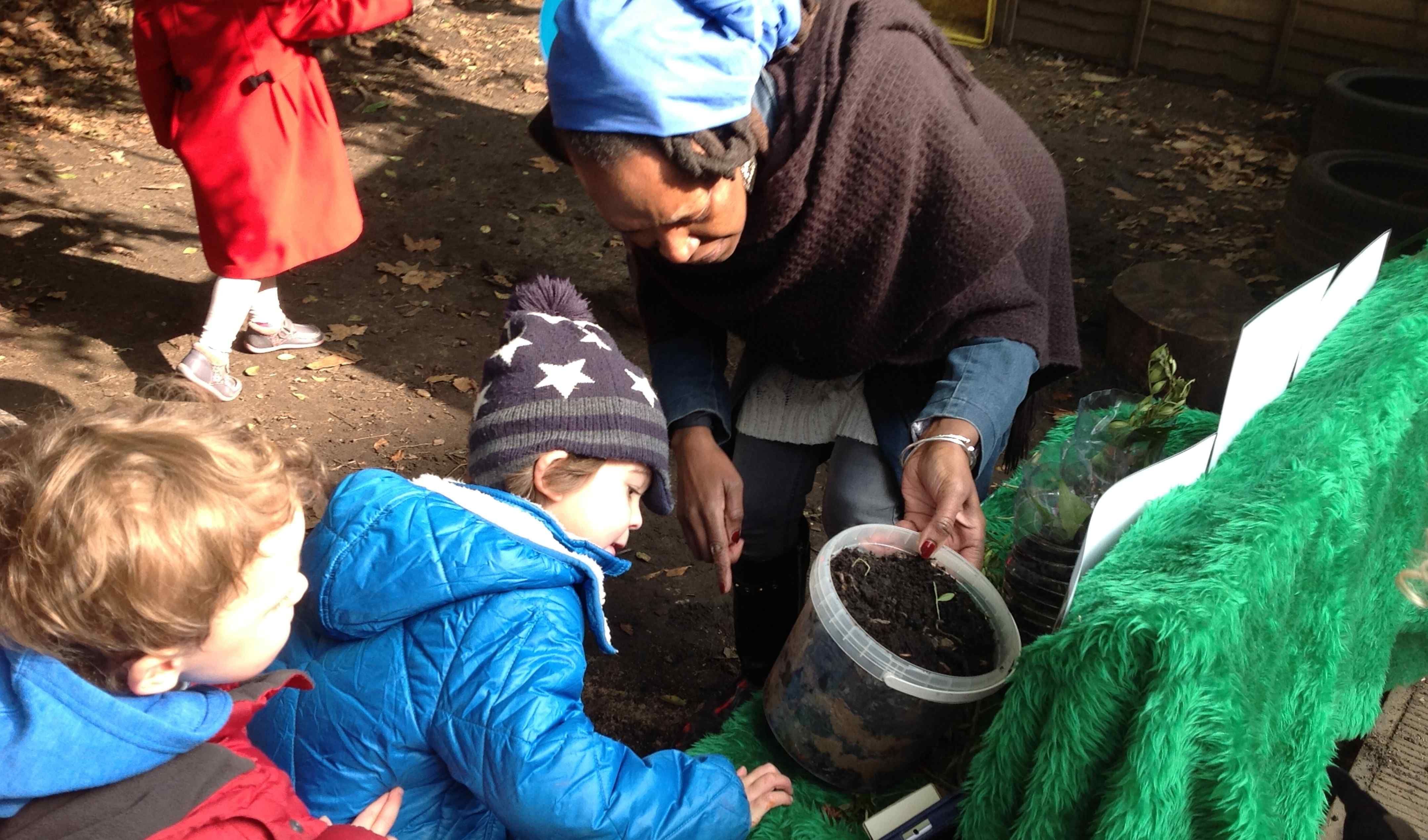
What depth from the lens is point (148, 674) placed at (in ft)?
4.26

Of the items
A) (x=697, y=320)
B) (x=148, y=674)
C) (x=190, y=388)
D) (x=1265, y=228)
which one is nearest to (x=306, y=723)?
(x=148, y=674)

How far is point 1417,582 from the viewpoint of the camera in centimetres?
198

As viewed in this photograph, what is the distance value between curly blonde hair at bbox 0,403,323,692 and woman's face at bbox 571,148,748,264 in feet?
2.28

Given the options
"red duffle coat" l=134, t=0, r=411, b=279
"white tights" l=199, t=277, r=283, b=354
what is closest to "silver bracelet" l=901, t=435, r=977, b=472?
"red duffle coat" l=134, t=0, r=411, b=279

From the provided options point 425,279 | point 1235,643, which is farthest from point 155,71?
point 1235,643

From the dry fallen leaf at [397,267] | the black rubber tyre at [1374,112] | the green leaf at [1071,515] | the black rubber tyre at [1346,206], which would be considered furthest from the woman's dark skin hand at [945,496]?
the black rubber tyre at [1374,112]

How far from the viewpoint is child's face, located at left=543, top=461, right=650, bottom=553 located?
75.8 inches

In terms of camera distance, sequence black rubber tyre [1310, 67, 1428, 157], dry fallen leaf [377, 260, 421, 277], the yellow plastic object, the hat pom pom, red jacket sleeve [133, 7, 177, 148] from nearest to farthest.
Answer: the hat pom pom, red jacket sleeve [133, 7, 177, 148], dry fallen leaf [377, 260, 421, 277], black rubber tyre [1310, 67, 1428, 157], the yellow plastic object

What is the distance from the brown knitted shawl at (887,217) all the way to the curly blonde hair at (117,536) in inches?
39.7

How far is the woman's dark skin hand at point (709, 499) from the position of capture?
2.26m

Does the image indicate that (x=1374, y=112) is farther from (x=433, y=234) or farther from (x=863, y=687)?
(x=863, y=687)

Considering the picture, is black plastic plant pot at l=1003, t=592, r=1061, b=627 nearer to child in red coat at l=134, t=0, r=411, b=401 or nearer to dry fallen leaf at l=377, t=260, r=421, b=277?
child in red coat at l=134, t=0, r=411, b=401

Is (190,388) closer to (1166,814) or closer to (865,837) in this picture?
(865,837)

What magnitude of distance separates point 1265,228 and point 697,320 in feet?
17.0
